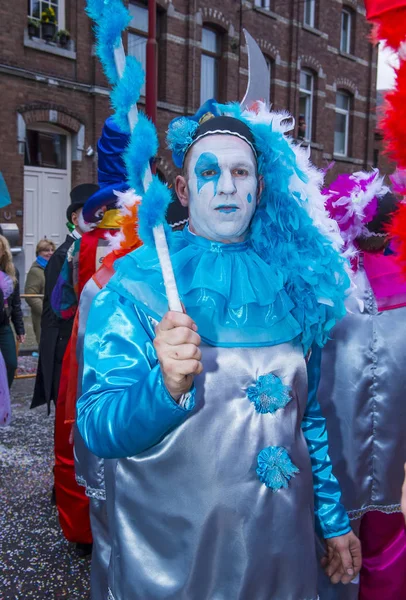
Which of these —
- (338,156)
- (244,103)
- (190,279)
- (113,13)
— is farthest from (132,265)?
(338,156)

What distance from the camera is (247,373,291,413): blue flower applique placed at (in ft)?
4.63

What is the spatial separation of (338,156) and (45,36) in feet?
33.1

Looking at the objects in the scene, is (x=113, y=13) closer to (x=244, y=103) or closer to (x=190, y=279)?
(x=190, y=279)

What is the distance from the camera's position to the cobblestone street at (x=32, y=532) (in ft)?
9.11

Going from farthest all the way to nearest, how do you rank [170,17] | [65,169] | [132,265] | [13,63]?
1. [170,17]
2. [65,169]
3. [13,63]
4. [132,265]

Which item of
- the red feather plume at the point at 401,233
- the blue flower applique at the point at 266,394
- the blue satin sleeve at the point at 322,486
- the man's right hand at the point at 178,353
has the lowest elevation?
the blue satin sleeve at the point at 322,486

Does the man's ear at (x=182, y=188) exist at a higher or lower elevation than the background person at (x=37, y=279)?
higher

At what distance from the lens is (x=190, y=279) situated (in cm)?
151

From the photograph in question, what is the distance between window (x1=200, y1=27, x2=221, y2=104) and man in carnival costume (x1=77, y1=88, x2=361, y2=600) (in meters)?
13.2

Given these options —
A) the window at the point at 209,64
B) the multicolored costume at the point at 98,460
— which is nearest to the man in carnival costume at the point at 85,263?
the multicolored costume at the point at 98,460

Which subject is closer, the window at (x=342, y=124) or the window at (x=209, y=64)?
the window at (x=209, y=64)

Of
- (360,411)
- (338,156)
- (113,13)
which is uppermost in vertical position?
(338,156)

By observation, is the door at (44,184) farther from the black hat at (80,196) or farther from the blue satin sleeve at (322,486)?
the blue satin sleeve at (322,486)

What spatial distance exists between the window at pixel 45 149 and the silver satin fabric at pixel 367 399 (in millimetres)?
10411
